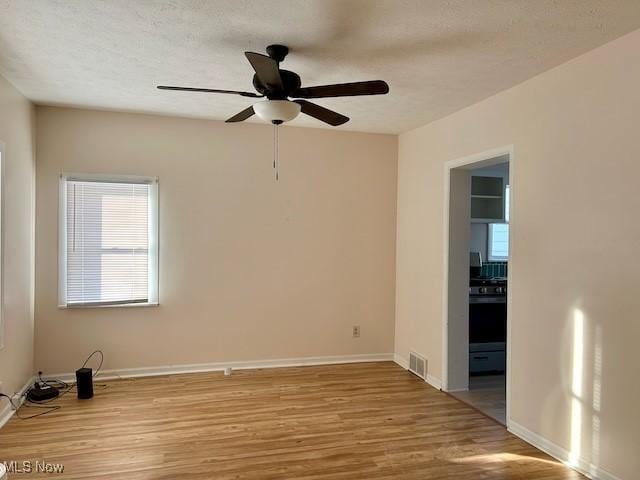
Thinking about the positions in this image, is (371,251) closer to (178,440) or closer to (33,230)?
(178,440)

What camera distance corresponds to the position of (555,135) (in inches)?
113

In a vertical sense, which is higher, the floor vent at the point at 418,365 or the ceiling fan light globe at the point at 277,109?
the ceiling fan light globe at the point at 277,109

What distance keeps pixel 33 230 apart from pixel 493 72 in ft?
13.4

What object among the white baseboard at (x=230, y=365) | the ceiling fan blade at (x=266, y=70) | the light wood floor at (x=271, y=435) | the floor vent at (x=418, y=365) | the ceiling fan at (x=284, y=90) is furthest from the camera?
the floor vent at (x=418, y=365)

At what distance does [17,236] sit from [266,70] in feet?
8.79

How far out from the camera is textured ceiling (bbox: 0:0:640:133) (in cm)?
220

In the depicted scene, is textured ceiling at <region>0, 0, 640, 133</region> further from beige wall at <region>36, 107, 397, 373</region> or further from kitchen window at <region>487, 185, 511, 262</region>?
kitchen window at <region>487, 185, 511, 262</region>

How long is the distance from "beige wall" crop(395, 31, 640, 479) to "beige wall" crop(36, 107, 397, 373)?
168 cm

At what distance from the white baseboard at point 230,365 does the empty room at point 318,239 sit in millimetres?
25

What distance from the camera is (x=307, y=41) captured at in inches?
101

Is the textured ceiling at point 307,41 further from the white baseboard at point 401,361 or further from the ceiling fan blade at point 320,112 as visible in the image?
the white baseboard at point 401,361

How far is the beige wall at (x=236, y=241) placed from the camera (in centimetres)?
413

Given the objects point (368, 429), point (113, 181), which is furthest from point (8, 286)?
point (368, 429)

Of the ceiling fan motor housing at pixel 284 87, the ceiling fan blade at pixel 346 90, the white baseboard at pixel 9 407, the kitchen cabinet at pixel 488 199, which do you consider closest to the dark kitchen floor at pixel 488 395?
the kitchen cabinet at pixel 488 199
